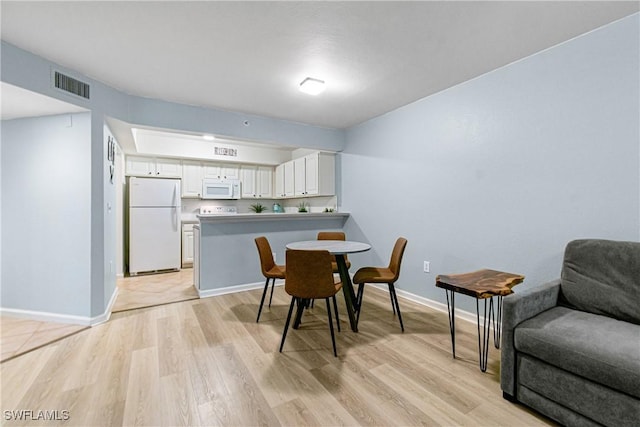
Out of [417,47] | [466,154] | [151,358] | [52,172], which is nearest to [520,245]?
[466,154]

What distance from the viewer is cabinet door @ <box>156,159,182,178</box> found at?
206 inches

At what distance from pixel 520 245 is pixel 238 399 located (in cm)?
250

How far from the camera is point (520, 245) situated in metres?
2.46

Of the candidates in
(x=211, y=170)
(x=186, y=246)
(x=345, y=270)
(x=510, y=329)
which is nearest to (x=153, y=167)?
(x=211, y=170)

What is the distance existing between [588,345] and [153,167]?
597cm

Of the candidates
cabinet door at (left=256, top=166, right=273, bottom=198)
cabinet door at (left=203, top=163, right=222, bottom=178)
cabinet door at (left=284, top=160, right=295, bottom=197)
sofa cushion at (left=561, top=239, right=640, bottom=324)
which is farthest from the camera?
cabinet door at (left=256, top=166, right=273, bottom=198)

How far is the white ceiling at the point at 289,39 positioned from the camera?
5.90 ft

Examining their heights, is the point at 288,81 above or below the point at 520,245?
above

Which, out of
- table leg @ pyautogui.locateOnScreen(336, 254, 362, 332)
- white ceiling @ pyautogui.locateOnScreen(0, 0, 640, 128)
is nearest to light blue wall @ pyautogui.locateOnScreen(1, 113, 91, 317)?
white ceiling @ pyautogui.locateOnScreen(0, 0, 640, 128)

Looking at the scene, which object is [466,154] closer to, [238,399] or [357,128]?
[357,128]

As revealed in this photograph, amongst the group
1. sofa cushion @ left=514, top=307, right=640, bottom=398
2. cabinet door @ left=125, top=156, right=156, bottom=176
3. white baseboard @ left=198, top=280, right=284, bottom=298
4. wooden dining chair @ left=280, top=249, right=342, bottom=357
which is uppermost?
cabinet door @ left=125, top=156, right=156, bottom=176

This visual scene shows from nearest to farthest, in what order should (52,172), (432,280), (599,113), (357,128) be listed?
1. (599,113)
2. (52,172)
3. (432,280)
4. (357,128)

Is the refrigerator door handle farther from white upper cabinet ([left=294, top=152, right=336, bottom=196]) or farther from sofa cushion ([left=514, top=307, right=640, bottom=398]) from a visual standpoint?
sofa cushion ([left=514, top=307, right=640, bottom=398])

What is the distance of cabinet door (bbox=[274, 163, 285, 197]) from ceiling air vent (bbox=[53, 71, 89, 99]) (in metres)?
3.62
